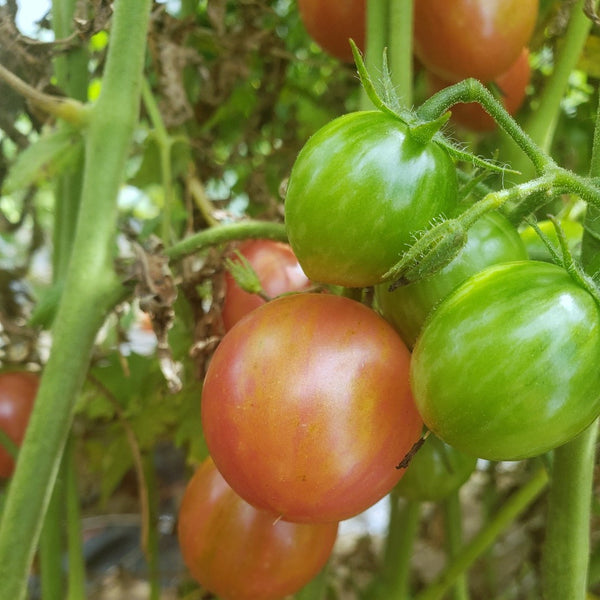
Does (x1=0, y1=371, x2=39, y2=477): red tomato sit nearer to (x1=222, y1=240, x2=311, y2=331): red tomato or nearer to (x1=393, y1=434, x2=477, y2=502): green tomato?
(x1=222, y1=240, x2=311, y2=331): red tomato

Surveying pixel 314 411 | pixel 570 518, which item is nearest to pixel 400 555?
pixel 570 518

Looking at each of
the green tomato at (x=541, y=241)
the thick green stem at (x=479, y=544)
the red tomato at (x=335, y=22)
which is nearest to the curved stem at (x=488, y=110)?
the green tomato at (x=541, y=241)

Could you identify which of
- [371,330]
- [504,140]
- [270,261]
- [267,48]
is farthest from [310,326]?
[267,48]

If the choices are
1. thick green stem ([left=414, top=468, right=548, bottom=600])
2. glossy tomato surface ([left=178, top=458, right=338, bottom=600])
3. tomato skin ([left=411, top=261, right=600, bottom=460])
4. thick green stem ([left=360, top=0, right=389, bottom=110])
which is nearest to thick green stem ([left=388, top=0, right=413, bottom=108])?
thick green stem ([left=360, top=0, right=389, bottom=110])

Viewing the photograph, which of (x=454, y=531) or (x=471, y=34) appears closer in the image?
(x=471, y=34)

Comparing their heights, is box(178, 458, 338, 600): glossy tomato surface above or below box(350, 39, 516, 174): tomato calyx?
below

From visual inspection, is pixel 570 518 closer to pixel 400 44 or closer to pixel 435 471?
pixel 435 471
